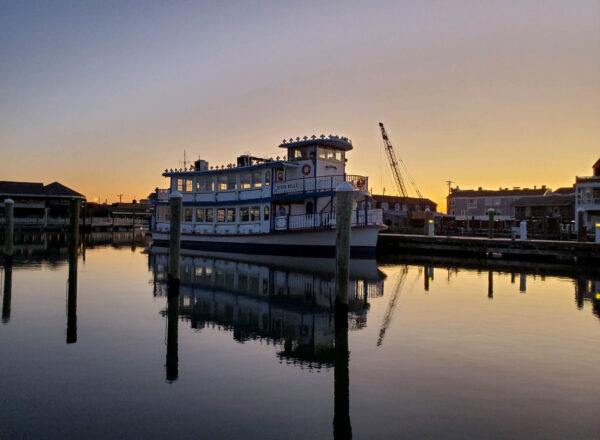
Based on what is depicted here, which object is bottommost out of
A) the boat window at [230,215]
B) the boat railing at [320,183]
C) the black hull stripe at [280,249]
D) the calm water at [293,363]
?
the calm water at [293,363]

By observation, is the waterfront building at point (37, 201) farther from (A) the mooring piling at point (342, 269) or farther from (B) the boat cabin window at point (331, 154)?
(A) the mooring piling at point (342, 269)

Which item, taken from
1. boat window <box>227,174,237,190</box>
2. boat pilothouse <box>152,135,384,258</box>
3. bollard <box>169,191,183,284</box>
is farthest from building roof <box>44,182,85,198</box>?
bollard <box>169,191,183,284</box>

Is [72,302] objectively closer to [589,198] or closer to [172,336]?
[172,336]

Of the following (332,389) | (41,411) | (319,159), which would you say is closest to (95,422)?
(41,411)

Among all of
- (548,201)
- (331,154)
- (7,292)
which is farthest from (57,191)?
(548,201)

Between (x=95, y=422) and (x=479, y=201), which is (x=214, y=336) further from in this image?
(x=479, y=201)

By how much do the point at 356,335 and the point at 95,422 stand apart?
22.4 feet

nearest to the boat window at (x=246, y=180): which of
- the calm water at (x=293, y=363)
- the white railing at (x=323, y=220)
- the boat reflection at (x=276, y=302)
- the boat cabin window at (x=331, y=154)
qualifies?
the white railing at (x=323, y=220)

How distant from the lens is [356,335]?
11.8 meters

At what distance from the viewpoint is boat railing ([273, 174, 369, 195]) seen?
104ft

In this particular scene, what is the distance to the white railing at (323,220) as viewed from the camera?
29.8 m

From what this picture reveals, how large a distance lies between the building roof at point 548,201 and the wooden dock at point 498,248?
37431 mm

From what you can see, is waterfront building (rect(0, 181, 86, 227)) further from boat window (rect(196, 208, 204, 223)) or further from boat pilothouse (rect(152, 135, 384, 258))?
boat pilothouse (rect(152, 135, 384, 258))

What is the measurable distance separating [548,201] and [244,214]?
52.9 metres
